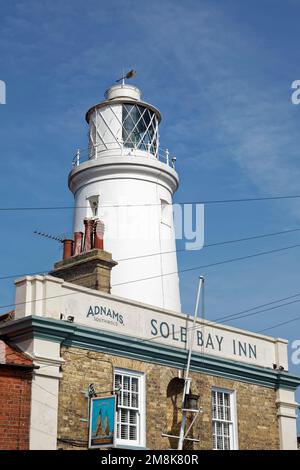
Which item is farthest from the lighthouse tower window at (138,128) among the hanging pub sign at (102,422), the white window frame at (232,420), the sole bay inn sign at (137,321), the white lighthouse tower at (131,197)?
the hanging pub sign at (102,422)

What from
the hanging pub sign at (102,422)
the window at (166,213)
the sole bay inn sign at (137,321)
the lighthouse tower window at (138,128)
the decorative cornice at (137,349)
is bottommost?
the hanging pub sign at (102,422)

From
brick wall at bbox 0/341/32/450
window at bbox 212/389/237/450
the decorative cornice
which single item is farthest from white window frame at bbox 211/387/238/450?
brick wall at bbox 0/341/32/450

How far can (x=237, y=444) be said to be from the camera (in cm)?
2544

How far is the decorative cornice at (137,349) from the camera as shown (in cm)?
2122

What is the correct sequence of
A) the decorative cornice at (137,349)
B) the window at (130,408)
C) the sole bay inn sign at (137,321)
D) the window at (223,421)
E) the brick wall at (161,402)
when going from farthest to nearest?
1. the window at (223,421)
2. the window at (130,408)
3. the sole bay inn sign at (137,321)
4. the brick wall at (161,402)
5. the decorative cornice at (137,349)

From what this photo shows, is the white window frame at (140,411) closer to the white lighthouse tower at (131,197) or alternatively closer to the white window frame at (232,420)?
the white window frame at (232,420)

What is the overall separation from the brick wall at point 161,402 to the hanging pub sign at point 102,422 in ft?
1.02

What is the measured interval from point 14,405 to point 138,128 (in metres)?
14.0

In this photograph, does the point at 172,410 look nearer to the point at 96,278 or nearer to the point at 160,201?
the point at 96,278

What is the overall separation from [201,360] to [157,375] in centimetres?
193

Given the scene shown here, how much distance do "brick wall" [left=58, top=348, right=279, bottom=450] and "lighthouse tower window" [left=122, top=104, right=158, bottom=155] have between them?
9695 mm

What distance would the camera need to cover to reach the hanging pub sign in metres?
20.9

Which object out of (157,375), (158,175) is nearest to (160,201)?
(158,175)

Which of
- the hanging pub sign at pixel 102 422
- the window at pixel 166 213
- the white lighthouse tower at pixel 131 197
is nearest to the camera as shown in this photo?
the hanging pub sign at pixel 102 422
